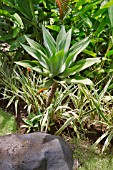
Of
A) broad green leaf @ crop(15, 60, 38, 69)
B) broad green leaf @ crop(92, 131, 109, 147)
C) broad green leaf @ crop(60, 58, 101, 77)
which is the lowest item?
broad green leaf @ crop(92, 131, 109, 147)

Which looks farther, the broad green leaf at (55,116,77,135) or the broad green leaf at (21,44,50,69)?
the broad green leaf at (55,116,77,135)

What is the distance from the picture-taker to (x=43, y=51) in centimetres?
220

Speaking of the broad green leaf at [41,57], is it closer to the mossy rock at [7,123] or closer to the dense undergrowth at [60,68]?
the dense undergrowth at [60,68]

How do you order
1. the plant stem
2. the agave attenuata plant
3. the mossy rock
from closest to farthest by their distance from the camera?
the agave attenuata plant < the plant stem < the mossy rock

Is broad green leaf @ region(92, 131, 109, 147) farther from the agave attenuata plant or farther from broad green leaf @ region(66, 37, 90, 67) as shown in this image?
broad green leaf @ region(66, 37, 90, 67)

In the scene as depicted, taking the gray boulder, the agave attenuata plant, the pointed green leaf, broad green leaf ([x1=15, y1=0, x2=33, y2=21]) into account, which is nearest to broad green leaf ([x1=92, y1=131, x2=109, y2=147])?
the gray boulder

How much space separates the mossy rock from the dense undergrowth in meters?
0.07

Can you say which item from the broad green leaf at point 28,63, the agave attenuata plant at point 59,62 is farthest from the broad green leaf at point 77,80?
the broad green leaf at point 28,63

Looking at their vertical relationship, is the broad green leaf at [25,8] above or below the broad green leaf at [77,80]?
above

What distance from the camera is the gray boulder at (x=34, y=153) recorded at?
76.0 inches

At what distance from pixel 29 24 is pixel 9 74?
0.47 meters

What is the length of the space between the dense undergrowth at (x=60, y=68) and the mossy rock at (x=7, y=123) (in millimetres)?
67

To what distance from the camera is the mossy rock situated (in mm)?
2367

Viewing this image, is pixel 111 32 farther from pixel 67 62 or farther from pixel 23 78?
pixel 23 78
